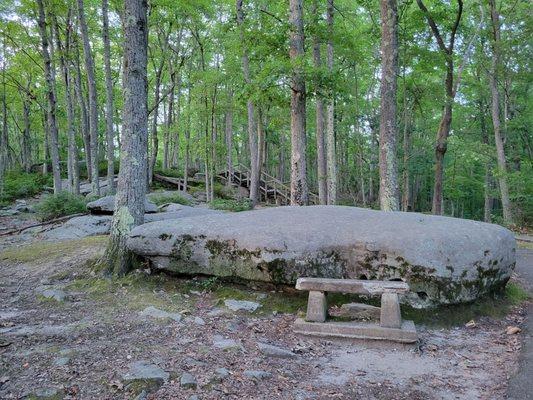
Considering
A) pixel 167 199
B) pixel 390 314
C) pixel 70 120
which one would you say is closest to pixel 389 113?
pixel 390 314

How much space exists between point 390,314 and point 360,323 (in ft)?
1.28

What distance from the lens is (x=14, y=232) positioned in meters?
10.3

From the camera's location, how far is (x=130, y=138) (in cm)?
584

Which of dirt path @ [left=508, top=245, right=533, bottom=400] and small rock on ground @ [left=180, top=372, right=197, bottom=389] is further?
dirt path @ [left=508, top=245, right=533, bottom=400]

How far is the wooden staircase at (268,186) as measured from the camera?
2210 centimetres

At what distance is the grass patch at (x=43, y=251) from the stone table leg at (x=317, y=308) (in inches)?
180

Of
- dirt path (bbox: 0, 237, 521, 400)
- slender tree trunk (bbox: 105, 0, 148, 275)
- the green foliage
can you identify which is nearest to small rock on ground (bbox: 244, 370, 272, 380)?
dirt path (bbox: 0, 237, 521, 400)

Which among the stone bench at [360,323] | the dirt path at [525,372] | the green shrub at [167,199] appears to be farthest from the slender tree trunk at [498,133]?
the stone bench at [360,323]

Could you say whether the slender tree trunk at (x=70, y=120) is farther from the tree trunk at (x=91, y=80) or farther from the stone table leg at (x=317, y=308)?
the stone table leg at (x=317, y=308)

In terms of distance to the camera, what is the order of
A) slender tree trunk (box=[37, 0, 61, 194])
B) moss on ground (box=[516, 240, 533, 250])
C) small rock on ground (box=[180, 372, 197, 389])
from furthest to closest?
slender tree trunk (box=[37, 0, 61, 194]) < moss on ground (box=[516, 240, 533, 250]) < small rock on ground (box=[180, 372, 197, 389])

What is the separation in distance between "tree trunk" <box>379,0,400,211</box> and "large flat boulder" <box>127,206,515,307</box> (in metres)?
1.78

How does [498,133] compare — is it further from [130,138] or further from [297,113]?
[130,138]

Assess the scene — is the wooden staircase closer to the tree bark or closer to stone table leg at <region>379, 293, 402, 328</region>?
the tree bark

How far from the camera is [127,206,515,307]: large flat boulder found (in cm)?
484
